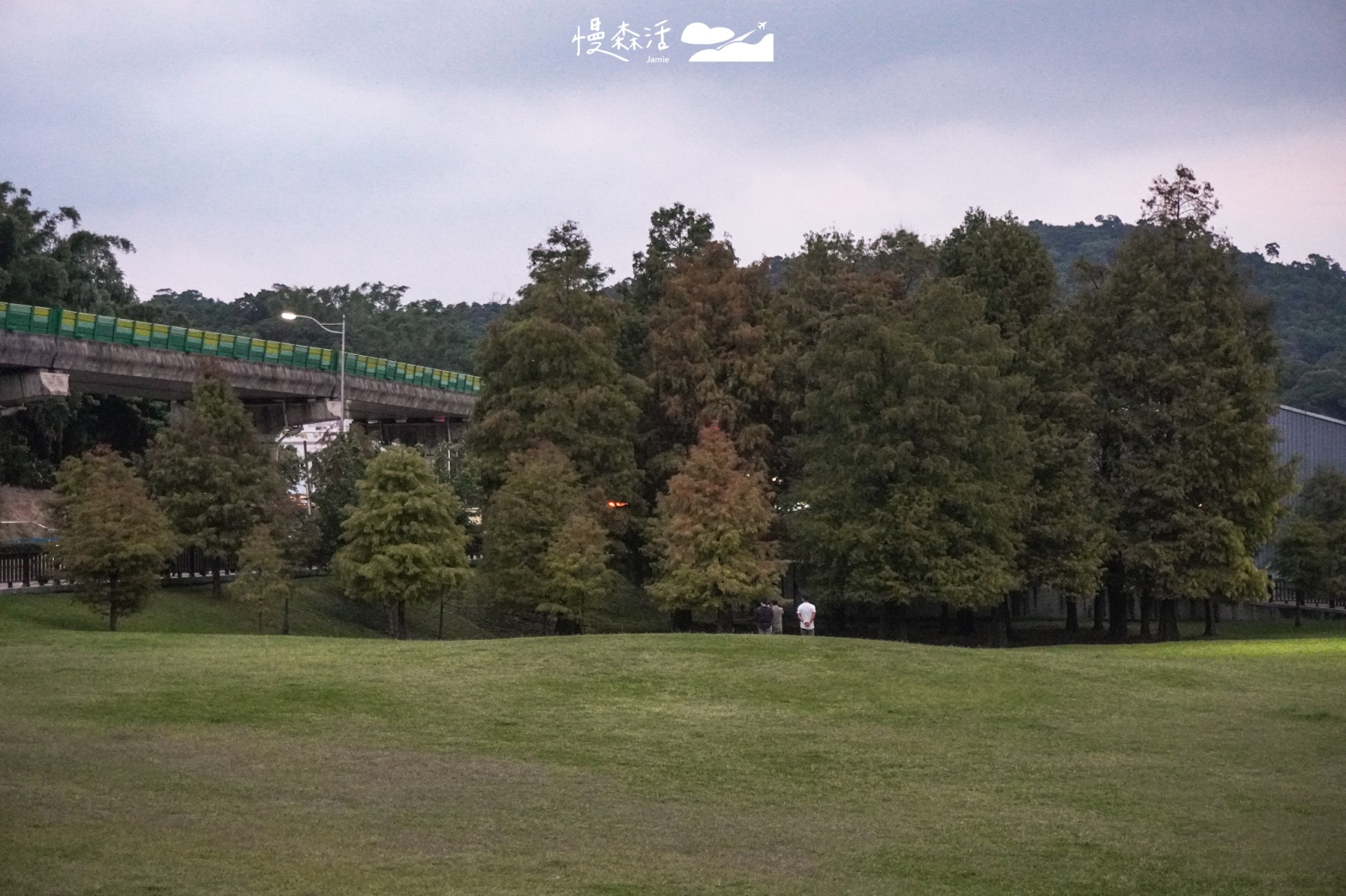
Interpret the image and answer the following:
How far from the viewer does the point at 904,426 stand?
4794cm

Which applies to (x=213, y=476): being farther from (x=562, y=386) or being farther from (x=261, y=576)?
(x=562, y=386)

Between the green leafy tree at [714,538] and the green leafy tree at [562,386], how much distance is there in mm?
6205

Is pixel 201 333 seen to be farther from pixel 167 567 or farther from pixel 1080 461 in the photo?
pixel 1080 461

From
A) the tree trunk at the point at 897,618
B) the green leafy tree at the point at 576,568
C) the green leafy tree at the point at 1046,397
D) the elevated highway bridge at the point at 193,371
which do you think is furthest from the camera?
the elevated highway bridge at the point at 193,371

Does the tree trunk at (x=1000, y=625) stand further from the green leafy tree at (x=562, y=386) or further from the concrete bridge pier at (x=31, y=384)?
the concrete bridge pier at (x=31, y=384)

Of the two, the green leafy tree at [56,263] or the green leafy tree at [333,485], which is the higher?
the green leafy tree at [56,263]

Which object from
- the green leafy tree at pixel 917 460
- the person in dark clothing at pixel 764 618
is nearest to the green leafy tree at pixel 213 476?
the green leafy tree at pixel 917 460

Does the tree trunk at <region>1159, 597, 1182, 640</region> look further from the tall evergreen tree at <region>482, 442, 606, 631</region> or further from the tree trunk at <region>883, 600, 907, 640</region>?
the tall evergreen tree at <region>482, 442, 606, 631</region>

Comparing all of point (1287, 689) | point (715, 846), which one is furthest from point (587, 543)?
point (715, 846)

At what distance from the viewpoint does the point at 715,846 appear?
49.2ft

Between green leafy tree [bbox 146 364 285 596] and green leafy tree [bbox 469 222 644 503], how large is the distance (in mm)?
7986

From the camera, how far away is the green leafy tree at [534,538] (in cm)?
4491

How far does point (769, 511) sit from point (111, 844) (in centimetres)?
3440

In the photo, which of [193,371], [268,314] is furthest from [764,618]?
[268,314]
